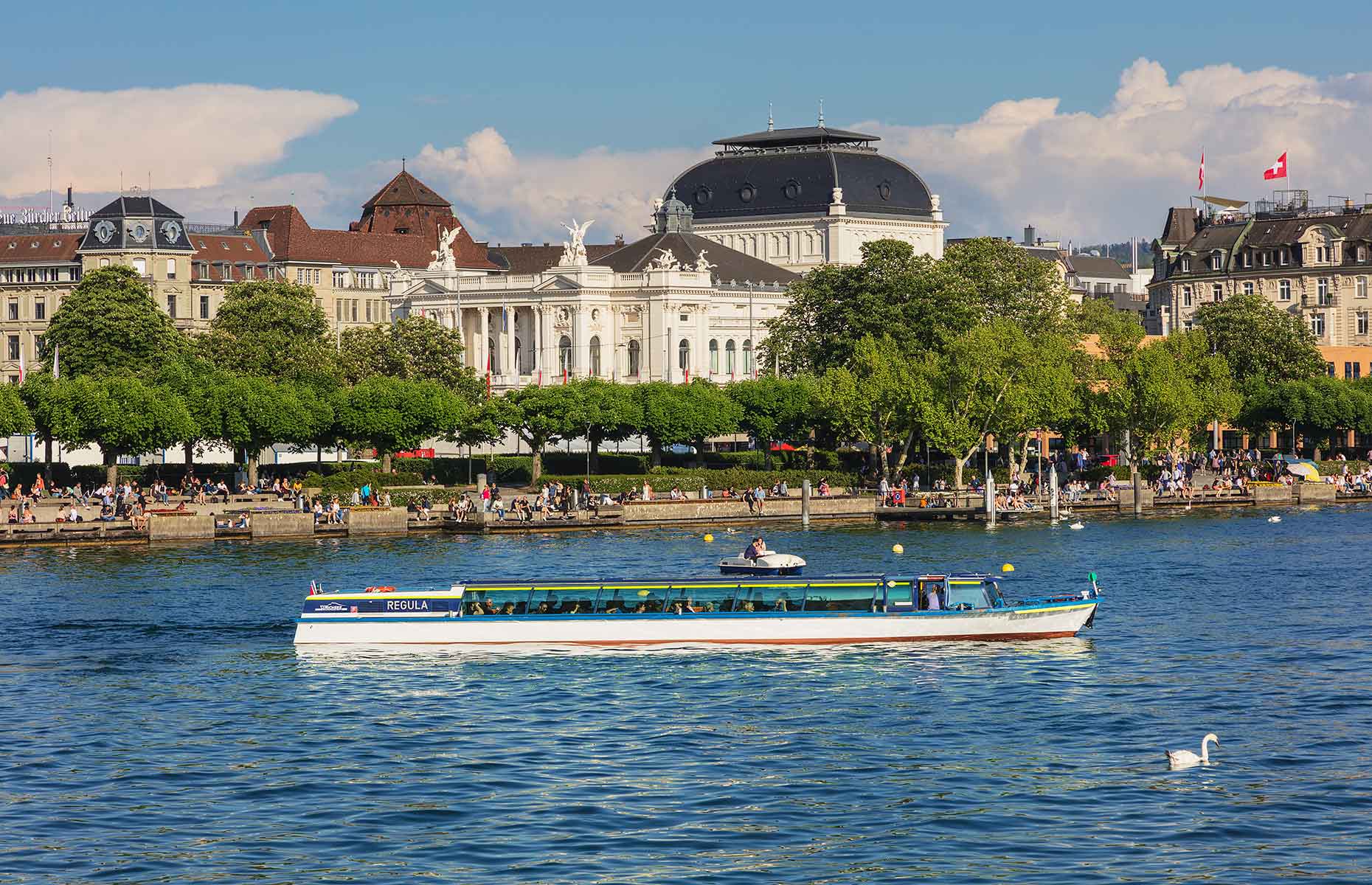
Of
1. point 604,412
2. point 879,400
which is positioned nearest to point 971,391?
point 879,400

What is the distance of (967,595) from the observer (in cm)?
6794

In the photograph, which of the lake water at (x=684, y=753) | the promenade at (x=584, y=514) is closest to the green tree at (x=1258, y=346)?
the promenade at (x=584, y=514)

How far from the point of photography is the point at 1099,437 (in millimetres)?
162875

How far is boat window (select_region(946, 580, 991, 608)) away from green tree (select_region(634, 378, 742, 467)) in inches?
2737

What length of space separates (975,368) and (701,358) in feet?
237

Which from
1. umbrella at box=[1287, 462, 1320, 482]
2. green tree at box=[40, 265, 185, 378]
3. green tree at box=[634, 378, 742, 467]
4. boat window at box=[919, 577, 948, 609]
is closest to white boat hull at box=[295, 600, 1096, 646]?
boat window at box=[919, 577, 948, 609]

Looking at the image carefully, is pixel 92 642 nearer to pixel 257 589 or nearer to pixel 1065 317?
pixel 257 589

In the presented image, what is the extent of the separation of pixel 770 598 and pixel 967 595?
6.49 metres

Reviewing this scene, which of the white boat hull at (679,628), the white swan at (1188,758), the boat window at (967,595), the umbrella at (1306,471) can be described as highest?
the umbrella at (1306,471)

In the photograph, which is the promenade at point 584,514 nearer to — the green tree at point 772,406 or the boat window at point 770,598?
the green tree at point 772,406

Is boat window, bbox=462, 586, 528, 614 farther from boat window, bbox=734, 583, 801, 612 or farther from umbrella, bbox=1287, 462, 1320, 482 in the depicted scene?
umbrella, bbox=1287, 462, 1320, 482

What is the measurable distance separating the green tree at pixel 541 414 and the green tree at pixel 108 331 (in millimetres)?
34622

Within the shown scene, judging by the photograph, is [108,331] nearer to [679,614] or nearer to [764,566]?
[764,566]

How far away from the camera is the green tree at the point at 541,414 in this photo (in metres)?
133
